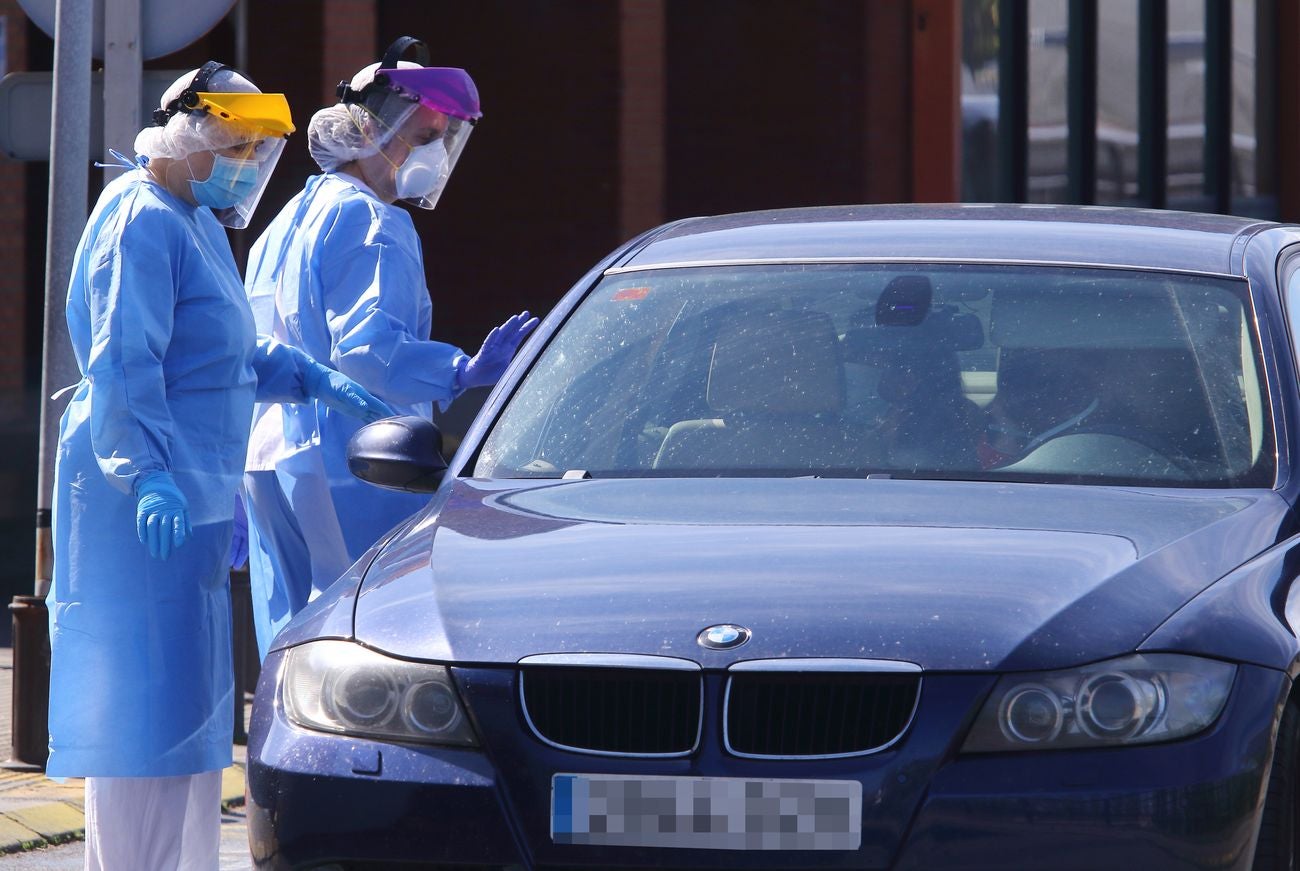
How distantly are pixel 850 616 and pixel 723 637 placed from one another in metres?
0.20

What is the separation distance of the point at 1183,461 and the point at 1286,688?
874 mm

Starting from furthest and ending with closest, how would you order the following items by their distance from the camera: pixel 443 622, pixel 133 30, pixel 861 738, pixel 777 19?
pixel 777 19 → pixel 133 30 → pixel 443 622 → pixel 861 738

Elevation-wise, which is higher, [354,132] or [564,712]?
[354,132]

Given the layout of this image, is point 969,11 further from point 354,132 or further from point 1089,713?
point 1089,713

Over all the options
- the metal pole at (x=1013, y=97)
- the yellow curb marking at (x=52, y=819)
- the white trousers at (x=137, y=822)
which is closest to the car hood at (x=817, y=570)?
the white trousers at (x=137, y=822)

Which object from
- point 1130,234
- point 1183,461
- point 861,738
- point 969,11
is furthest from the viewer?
point 969,11

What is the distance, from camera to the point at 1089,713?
3320 mm

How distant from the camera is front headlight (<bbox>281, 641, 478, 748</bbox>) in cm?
346

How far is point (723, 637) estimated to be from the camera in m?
3.39

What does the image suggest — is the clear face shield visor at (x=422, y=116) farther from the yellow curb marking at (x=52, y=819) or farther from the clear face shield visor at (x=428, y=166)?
the yellow curb marking at (x=52, y=819)

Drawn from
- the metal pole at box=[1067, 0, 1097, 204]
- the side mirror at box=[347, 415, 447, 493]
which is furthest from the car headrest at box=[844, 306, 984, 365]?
the metal pole at box=[1067, 0, 1097, 204]

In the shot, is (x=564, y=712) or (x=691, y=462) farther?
(x=691, y=462)

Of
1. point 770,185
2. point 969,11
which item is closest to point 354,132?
point 770,185

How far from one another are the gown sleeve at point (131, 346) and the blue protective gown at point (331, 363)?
2.85 ft
